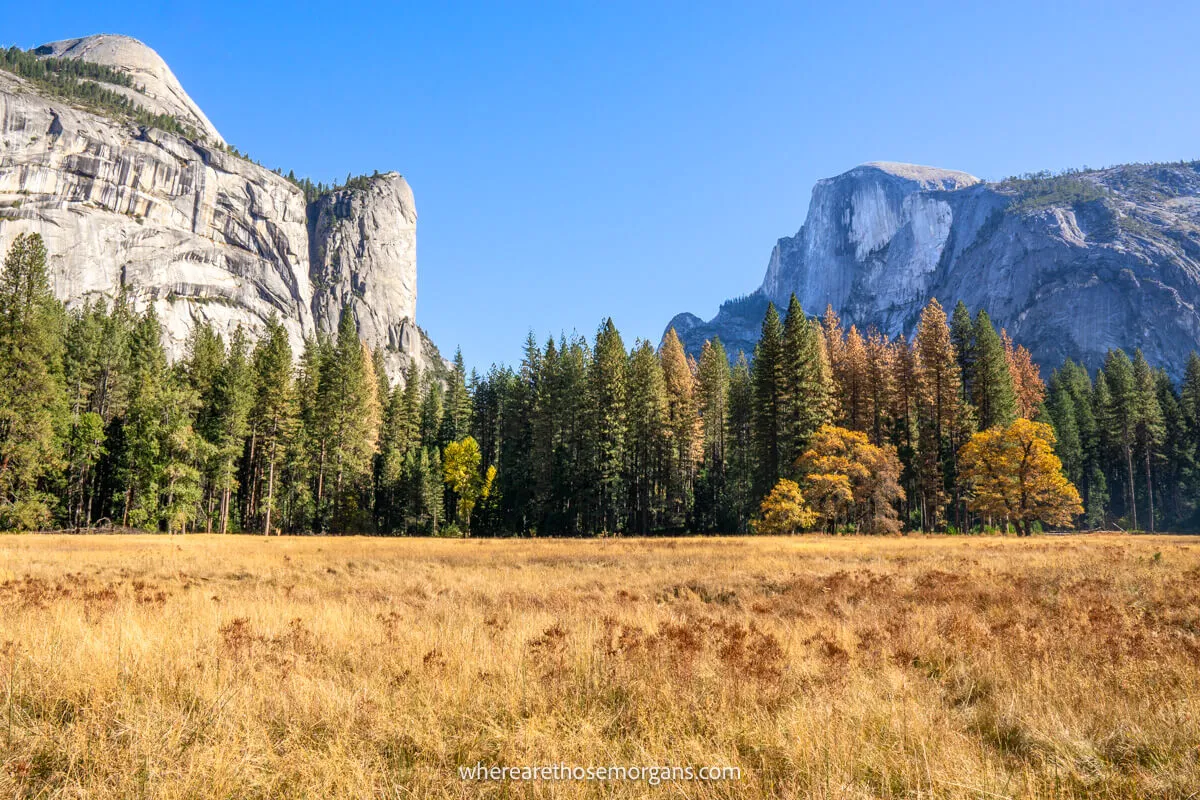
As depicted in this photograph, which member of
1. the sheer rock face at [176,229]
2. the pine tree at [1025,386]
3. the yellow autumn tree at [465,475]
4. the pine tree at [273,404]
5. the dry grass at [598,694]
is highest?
the sheer rock face at [176,229]

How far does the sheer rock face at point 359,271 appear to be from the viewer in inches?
7146

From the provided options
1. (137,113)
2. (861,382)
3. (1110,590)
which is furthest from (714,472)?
(137,113)

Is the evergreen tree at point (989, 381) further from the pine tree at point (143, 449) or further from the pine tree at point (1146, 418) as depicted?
the pine tree at point (143, 449)

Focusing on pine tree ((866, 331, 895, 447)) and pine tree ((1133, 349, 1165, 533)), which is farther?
pine tree ((1133, 349, 1165, 533))

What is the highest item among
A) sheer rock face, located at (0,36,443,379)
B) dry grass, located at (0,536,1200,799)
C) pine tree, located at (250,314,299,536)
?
sheer rock face, located at (0,36,443,379)

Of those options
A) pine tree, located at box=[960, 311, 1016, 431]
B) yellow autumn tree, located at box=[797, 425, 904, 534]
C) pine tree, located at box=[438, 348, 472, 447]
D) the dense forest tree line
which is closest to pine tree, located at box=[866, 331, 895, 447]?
the dense forest tree line

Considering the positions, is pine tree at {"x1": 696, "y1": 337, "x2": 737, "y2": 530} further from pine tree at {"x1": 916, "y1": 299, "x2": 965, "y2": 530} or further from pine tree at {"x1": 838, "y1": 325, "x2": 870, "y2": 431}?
pine tree at {"x1": 916, "y1": 299, "x2": 965, "y2": 530}

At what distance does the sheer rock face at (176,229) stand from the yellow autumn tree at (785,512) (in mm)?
108667

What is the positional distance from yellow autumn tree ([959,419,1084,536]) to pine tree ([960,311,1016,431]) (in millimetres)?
8703

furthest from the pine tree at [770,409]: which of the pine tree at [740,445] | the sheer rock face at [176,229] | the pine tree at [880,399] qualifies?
the sheer rock face at [176,229]

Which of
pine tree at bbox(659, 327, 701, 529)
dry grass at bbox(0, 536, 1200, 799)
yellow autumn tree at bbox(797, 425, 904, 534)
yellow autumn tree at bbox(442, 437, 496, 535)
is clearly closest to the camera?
dry grass at bbox(0, 536, 1200, 799)

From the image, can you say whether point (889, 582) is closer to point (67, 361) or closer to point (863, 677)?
point (863, 677)

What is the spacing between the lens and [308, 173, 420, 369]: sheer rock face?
595 feet

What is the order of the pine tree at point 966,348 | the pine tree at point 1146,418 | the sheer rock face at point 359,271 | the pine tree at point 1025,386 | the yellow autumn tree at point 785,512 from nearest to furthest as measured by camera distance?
the yellow autumn tree at point 785,512, the pine tree at point 966,348, the pine tree at point 1025,386, the pine tree at point 1146,418, the sheer rock face at point 359,271
